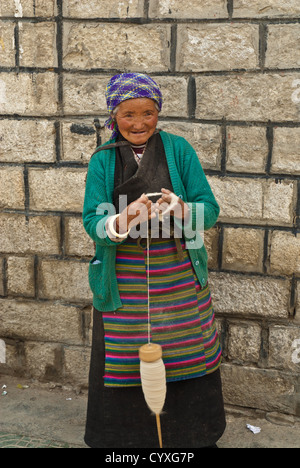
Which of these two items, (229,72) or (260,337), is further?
(260,337)

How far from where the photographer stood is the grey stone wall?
10.2 ft

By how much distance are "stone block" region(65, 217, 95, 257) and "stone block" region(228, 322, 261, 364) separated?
3.55 feet

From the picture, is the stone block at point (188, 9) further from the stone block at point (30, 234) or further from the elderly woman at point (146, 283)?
the stone block at point (30, 234)

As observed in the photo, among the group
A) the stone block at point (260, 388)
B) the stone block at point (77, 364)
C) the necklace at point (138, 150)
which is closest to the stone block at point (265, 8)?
the necklace at point (138, 150)

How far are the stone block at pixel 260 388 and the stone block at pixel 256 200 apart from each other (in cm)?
100

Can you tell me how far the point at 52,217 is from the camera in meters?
3.58

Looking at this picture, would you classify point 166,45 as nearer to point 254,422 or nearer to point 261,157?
point 261,157

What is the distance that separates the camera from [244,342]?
11.3 ft

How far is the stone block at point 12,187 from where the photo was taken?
3.58 metres

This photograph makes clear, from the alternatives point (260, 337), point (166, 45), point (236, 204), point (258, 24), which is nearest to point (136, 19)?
point (166, 45)

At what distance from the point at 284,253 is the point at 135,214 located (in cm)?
141

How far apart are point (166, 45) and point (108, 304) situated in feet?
5.48

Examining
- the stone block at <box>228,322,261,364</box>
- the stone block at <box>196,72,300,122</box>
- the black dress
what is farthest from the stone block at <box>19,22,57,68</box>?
the stone block at <box>228,322,261,364</box>

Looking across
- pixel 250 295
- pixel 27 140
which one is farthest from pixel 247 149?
pixel 27 140
